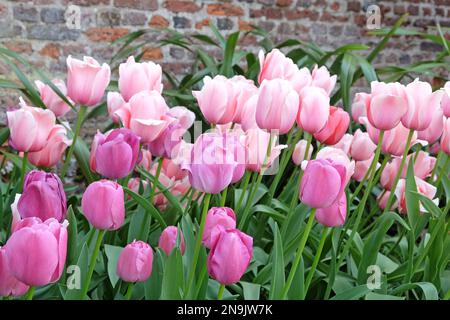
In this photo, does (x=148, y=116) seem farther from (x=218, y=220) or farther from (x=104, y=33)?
(x=104, y=33)

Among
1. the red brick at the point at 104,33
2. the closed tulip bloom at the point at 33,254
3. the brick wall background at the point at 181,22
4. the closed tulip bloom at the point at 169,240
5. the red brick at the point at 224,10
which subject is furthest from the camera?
the red brick at the point at 224,10

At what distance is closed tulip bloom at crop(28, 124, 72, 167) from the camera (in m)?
0.99

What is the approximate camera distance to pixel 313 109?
0.87 m

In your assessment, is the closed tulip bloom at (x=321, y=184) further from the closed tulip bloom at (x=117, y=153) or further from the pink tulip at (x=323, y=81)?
the pink tulip at (x=323, y=81)

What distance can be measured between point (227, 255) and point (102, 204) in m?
0.14

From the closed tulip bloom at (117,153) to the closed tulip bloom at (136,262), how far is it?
9 centimetres

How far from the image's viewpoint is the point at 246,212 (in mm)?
920

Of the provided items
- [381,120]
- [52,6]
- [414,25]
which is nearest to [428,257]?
[381,120]

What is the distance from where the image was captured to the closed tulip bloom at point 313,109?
857 millimetres

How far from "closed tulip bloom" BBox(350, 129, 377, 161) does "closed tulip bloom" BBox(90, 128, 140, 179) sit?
1.35 ft

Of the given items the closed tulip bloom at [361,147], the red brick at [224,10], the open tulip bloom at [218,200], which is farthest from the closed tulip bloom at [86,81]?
the red brick at [224,10]

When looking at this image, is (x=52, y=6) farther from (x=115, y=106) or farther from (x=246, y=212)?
(x=246, y=212)

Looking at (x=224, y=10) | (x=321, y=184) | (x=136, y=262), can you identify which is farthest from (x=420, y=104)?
(x=224, y=10)
